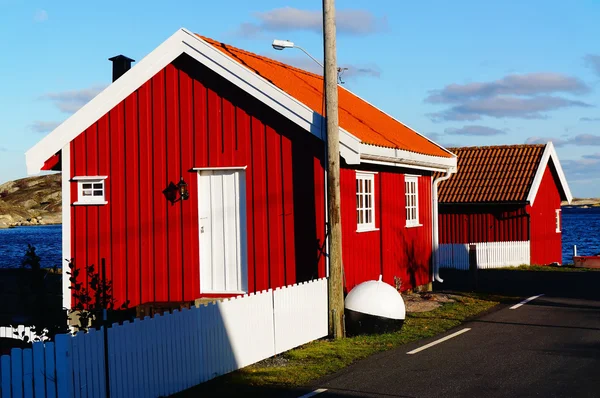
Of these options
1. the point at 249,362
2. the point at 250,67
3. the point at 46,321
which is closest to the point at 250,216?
the point at 250,67

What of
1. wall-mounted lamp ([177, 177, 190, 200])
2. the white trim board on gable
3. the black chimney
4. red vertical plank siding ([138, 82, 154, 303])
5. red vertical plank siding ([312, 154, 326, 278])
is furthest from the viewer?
the black chimney

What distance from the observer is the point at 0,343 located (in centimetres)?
1694

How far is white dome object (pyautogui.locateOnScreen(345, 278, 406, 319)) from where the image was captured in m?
14.0

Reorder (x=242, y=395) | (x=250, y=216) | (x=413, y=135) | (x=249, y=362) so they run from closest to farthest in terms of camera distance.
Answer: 1. (x=242, y=395)
2. (x=249, y=362)
3. (x=250, y=216)
4. (x=413, y=135)

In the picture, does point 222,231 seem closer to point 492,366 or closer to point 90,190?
point 90,190

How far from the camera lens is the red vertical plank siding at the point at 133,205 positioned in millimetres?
17391

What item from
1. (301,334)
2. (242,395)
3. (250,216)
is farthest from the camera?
(250,216)

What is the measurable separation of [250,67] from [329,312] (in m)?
5.95

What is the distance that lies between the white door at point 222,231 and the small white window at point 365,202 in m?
2.48

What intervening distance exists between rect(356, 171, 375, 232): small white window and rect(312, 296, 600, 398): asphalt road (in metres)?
3.48

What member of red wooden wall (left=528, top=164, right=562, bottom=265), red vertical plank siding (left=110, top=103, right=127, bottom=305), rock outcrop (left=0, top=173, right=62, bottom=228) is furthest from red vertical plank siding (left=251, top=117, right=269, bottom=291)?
rock outcrop (left=0, top=173, right=62, bottom=228)

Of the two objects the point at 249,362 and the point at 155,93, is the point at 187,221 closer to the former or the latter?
the point at 155,93

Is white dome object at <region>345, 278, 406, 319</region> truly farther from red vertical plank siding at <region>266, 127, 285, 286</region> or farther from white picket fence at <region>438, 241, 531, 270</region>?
white picket fence at <region>438, 241, 531, 270</region>

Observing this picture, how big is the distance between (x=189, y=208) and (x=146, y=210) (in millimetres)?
971
